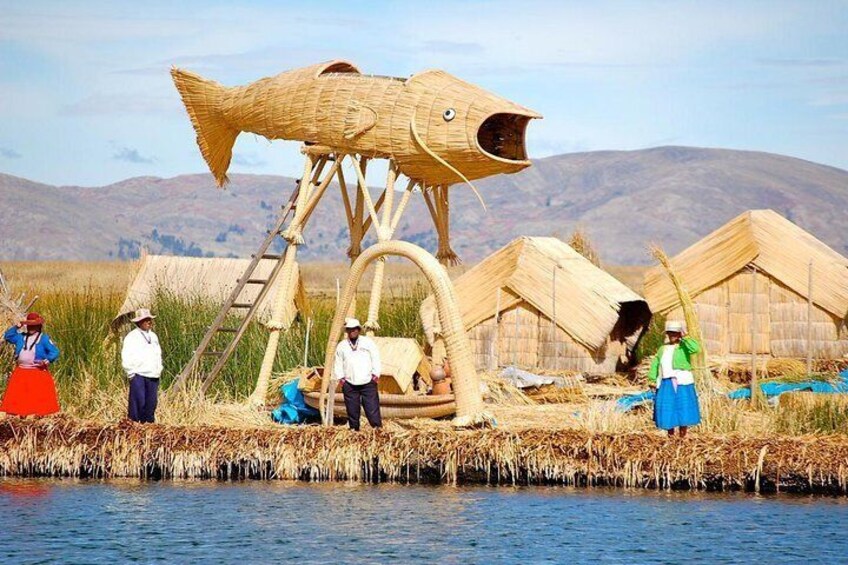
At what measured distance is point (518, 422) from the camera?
14.6 meters

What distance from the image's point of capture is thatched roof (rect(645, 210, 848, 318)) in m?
18.5

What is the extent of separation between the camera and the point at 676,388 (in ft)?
43.4

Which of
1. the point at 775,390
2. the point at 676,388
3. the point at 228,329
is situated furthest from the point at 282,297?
the point at 775,390

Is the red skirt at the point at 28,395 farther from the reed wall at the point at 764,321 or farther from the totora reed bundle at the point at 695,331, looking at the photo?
the reed wall at the point at 764,321

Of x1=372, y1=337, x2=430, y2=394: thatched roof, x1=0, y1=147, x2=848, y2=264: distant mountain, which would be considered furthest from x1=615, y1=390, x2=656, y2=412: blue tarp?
x1=0, y1=147, x2=848, y2=264: distant mountain

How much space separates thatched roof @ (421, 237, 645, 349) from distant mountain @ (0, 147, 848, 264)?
12381 centimetres

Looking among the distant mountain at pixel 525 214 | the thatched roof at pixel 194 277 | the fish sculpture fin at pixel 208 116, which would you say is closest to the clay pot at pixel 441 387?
the fish sculpture fin at pixel 208 116

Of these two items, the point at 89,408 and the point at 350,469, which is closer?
the point at 350,469

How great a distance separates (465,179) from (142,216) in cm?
17484

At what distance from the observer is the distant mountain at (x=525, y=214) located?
152 metres

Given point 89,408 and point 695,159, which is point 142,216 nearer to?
point 695,159

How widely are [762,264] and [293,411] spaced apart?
664 cm

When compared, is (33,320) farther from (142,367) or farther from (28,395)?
(142,367)

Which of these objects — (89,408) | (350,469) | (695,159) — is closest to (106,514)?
(350,469)
